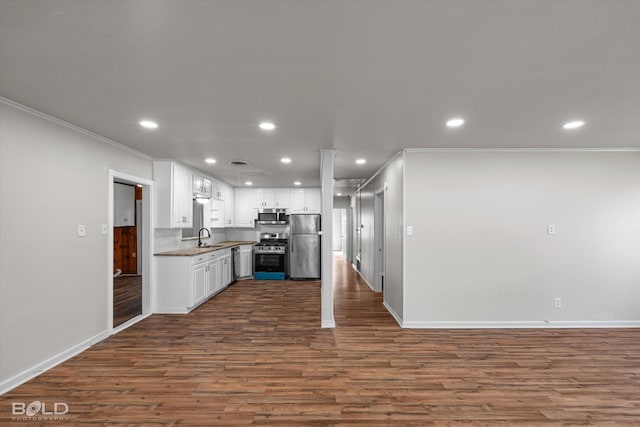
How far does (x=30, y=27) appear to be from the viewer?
1.54m

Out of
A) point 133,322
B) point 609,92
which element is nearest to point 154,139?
point 133,322

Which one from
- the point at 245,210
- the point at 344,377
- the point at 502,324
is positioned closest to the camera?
the point at 344,377

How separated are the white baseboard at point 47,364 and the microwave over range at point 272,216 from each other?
4590 millimetres

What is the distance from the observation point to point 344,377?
2.73 m

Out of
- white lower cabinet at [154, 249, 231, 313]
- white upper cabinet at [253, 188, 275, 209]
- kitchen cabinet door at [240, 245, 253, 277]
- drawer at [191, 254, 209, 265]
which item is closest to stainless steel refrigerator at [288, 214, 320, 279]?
white upper cabinet at [253, 188, 275, 209]

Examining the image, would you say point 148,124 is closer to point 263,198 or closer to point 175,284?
point 175,284

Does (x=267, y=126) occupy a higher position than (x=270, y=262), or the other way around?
(x=267, y=126)

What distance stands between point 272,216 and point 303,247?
120 cm

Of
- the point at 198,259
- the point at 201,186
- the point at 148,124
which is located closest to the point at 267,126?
the point at 148,124

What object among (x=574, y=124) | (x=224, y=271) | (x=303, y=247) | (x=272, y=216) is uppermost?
(x=574, y=124)

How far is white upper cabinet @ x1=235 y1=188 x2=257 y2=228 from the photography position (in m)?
7.95

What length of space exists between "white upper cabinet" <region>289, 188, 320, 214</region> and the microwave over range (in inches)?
9.2

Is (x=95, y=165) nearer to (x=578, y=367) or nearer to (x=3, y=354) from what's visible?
(x=3, y=354)

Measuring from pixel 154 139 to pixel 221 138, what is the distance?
2.65ft
